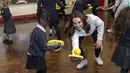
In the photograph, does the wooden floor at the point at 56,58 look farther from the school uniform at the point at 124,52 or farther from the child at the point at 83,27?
the school uniform at the point at 124,52

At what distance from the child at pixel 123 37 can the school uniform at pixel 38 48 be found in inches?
24.8

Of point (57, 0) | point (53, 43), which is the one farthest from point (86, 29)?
point (57, 0)

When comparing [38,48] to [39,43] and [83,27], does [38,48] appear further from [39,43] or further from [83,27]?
[83,27]

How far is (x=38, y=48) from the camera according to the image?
2.40m

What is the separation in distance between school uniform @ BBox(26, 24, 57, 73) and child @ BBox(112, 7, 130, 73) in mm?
630

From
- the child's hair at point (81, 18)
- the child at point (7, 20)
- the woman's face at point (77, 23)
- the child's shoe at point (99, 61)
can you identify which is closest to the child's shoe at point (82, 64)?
the child's shoe at point (99, 61)

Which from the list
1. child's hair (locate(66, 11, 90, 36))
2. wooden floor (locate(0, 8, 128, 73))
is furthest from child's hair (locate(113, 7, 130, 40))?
wooden floor (locate(0, 8, 128, 73))

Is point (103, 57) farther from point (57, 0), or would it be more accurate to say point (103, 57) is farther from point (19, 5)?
point (19, 5)

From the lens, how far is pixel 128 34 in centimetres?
235

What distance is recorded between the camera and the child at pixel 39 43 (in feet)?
7.64

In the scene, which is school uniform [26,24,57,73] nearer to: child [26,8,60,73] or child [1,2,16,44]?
child [26,8,60,73]

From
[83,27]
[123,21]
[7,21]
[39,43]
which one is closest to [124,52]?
[123,21]

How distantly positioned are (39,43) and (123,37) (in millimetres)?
809

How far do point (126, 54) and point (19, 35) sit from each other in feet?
8.29
